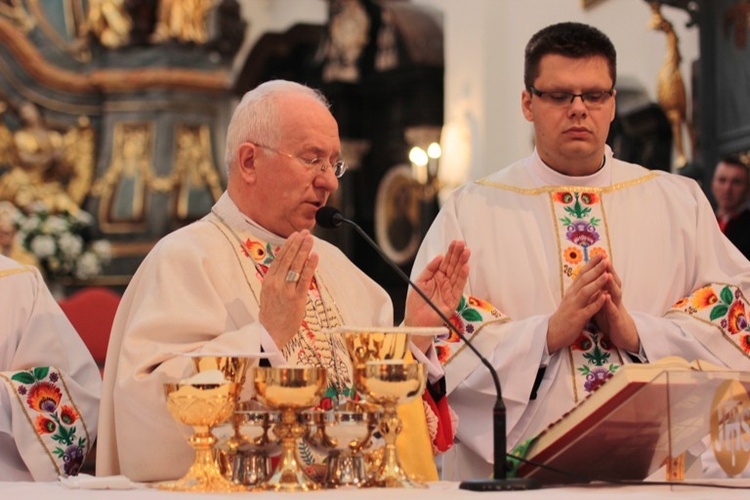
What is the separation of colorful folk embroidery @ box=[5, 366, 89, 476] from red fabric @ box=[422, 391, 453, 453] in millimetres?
1008

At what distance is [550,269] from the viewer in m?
4.32

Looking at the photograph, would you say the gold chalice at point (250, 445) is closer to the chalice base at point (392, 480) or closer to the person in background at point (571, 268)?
the chalice base at point (392, 480)

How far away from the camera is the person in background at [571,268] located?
400cm

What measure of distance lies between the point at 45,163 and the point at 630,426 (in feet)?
42.0

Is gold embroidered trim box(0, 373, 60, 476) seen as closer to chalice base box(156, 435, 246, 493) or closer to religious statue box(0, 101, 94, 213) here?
chalice base box(156, 435, 246, 493)

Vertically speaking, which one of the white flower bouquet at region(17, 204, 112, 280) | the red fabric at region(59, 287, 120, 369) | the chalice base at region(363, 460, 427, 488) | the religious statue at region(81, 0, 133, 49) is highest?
the religious statue at region(81, 0, 133, 49)

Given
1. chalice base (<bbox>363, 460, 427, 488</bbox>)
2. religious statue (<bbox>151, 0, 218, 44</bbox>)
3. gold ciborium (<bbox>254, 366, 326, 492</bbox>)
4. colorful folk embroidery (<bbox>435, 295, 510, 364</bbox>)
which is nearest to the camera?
gold ciborium (<bbox>254, 366, 326, 492</bbox>)

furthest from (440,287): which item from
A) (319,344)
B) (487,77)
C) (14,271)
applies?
(487,77)

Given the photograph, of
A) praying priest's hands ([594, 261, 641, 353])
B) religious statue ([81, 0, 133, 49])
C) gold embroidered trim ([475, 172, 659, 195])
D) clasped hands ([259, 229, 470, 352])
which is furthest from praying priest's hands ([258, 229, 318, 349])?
religious statue ([81, 0, 133, 49])

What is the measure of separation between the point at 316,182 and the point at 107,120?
39.3ft

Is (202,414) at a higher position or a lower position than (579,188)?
lower

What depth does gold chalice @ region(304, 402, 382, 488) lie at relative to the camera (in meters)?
2.96

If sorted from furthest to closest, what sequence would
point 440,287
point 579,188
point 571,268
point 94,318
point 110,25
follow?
point 110,25 < point 94,318 < point 579,188 < point 571,268 < point 440,287

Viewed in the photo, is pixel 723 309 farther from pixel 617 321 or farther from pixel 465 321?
pixel 465 321
